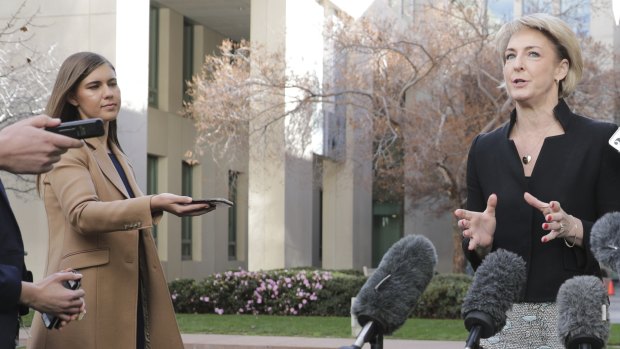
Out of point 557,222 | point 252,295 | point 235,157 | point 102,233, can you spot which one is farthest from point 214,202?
point 235,157

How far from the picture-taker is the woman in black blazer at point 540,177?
11.9ft

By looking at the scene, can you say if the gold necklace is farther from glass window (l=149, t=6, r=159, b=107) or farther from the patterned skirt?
glass window (l=149, t=6, r=159, b=107)

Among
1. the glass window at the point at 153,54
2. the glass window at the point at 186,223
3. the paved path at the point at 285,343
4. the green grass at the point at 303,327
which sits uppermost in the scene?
the glass window at the point at 153,54

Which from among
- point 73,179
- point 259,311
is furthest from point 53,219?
point 259,311

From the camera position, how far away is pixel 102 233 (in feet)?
15.5

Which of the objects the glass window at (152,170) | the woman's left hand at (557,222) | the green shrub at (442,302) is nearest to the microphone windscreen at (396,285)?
the woman's left hand at (557,222)

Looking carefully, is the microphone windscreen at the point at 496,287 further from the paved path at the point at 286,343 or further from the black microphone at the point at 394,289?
the paved path at the point at 286,343

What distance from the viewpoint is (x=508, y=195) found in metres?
3.75

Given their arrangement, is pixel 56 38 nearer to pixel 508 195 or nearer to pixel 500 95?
pixel 500 95

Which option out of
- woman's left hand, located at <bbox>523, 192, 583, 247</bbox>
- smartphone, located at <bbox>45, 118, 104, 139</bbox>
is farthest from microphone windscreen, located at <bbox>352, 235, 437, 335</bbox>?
smartphone, located at <bbox>45, 118, 104, 139</bbox>

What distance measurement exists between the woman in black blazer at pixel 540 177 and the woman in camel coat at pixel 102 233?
4.11 ft

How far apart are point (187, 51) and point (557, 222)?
35956 millimetres

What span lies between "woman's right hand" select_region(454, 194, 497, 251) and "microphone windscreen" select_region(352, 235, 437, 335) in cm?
17

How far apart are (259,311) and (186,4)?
16384mm
